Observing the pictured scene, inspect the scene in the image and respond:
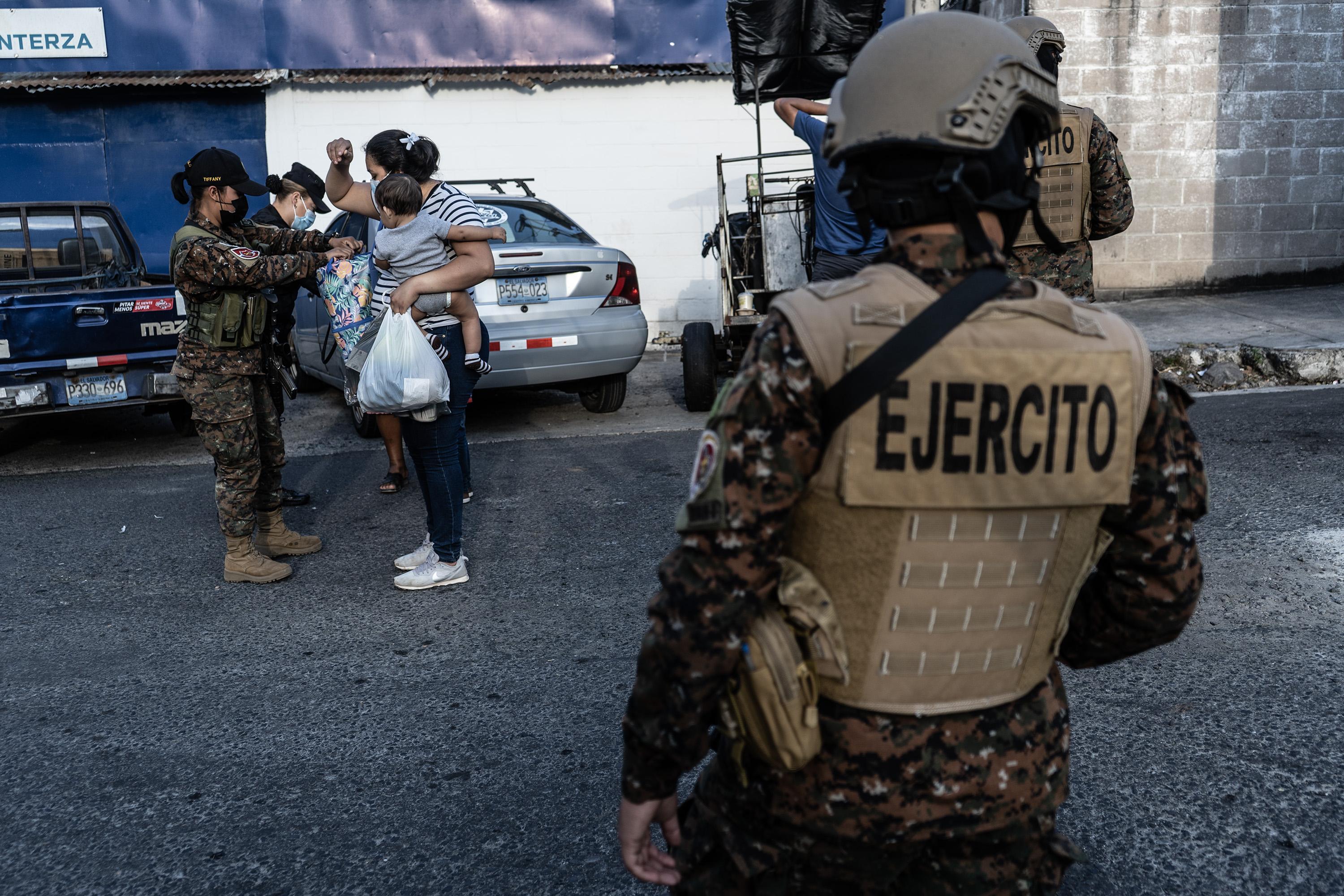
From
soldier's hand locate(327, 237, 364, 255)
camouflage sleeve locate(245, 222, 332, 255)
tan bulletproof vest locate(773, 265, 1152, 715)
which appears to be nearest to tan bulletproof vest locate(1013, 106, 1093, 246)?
soldier's hand locate(327, 237, 364, 255)

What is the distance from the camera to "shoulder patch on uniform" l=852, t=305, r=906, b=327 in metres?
1.36

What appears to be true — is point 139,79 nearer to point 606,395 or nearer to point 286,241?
point 606,395

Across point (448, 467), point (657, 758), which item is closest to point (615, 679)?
point (448, 467)

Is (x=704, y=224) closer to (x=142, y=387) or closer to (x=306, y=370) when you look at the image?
(x=306, y=370)

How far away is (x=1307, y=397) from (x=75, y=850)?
7368 millimetres

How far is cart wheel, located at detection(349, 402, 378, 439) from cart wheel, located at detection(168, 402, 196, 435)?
3.73ft

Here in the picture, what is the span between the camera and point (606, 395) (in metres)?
8.29

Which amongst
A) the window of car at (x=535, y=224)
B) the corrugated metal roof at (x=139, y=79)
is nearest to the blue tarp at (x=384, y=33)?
the corrugated metal roof at (x=139, y=79)

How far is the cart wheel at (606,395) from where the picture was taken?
823 cm

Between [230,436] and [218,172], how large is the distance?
1085 mm

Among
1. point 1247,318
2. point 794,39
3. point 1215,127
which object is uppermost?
point 794,39

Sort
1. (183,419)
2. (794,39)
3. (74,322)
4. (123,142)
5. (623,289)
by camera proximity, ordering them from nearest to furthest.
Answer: (74,322)
(623,289)
(183,419)
(794,39)
(123,142)

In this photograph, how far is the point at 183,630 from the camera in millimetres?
4355


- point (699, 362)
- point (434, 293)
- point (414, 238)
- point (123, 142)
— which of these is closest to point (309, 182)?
point (699, 362)
